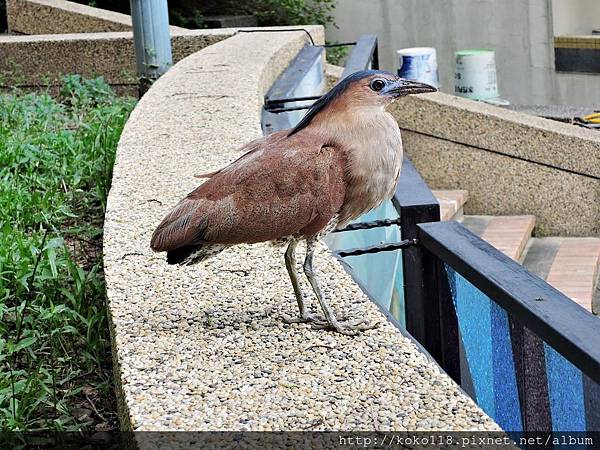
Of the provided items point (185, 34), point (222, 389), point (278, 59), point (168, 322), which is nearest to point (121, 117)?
point (278, 59)

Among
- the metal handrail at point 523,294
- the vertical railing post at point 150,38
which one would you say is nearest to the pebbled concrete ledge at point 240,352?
the metal handrail at point 523,294

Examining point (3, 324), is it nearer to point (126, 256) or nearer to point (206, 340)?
point (126, 256)

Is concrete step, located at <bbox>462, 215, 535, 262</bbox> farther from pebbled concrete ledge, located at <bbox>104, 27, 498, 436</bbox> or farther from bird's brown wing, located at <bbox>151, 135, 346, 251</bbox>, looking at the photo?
bird's brown wing, located at <bbox>151, 135, 346, 251</bbox>

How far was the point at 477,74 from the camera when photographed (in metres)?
10.9

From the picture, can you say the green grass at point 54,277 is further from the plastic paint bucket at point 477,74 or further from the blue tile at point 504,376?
the plastic paint bucket at point 477,74

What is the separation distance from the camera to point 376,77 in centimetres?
295

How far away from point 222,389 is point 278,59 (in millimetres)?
5292

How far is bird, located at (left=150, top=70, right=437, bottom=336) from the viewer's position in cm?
289

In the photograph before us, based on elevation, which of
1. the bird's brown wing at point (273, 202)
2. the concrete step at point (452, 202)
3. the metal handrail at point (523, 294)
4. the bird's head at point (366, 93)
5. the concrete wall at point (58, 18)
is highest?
the concrete wall at point (58, 18)

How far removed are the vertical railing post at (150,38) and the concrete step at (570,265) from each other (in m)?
2.95

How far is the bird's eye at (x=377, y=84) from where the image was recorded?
9.66 feet

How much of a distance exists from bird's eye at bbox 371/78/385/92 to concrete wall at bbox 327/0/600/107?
10169mm

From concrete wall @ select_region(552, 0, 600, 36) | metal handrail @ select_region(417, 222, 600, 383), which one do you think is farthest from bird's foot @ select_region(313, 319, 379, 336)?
concrete wall @ select_region(552, 0, 600, 36)

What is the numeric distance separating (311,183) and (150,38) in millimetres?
4902
